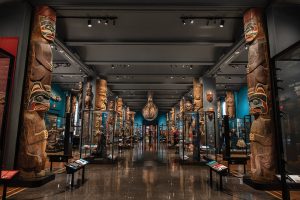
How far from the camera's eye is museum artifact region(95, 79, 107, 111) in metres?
12.2

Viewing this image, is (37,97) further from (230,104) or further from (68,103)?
(230,104)

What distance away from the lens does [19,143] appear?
17.0 feet

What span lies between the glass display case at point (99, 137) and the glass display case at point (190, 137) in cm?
321

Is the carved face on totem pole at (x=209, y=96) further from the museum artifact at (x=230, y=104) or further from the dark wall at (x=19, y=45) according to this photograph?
the dark wall at (x=19, y=45)

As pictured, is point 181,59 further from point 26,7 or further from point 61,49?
point 26,7

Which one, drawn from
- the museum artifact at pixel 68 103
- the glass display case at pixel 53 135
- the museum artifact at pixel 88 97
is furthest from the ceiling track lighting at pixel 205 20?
the museum artifact at pixel 68 103

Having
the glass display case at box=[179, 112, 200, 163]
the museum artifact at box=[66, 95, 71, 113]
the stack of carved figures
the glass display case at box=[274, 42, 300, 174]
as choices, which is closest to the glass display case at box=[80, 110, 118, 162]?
the stack of carved figures

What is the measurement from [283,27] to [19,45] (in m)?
6.70

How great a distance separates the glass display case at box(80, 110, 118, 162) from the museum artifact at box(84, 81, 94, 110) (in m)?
0.89

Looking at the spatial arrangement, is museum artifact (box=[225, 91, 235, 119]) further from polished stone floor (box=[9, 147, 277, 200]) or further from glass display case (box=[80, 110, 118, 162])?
polished stone floor (box=[9, 147, 277, 200])

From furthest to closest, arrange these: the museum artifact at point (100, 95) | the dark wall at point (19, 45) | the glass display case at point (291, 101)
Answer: the museum artifact at point (100, 95) < the glass display case at point (291, 101) < the dark wall at point (19, 45)

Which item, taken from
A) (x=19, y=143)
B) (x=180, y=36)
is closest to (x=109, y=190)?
(x=19, y=143)

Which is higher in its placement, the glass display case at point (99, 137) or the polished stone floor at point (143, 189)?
the glass display case at point (99, 137)

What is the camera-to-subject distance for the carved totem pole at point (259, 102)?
5.17 meters
